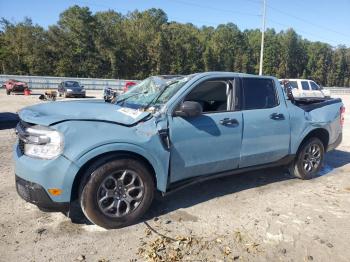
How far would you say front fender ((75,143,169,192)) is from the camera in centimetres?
355

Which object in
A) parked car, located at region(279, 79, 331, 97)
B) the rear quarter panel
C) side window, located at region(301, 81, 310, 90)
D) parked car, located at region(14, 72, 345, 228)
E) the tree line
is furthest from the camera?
the tree line

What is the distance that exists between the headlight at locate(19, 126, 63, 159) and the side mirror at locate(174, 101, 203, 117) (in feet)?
4.62

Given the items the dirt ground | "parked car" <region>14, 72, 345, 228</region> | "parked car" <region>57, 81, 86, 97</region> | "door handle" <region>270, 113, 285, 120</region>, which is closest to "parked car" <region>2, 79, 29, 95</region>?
"parked car" <region>57, 81, 86, 97</region>

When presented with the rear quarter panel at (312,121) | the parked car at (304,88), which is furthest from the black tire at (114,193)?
the parked car at (304,88)

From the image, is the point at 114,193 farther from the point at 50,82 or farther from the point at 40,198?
the point at 50,82

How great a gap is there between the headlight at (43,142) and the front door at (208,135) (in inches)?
50.7

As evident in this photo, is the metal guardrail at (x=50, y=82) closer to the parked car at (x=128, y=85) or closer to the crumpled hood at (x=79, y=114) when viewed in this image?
the parked car at (x=128, y=85)

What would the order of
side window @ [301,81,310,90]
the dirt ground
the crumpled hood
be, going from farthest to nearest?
side window @ [301,81,310,90] < the crumpled hood < the dirt ground

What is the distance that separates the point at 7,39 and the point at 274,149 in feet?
186

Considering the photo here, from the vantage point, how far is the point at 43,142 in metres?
3.52

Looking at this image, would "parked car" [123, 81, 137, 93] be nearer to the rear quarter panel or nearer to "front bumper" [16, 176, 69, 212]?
"front bumper" [16, 176, 69, 212]

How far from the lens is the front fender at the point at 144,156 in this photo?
11.6ft

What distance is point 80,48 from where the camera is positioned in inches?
2159

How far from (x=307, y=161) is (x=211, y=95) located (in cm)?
233
